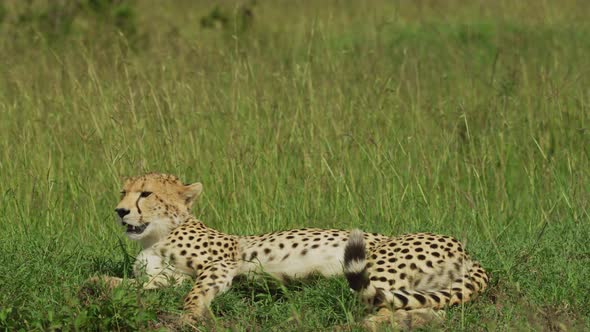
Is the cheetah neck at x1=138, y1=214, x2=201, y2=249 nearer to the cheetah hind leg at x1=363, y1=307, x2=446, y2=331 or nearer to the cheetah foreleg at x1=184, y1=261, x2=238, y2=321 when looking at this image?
the cheetah foreleg at x1=184, y1=261, x2=238, y2=321

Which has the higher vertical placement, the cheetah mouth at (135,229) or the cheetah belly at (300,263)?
the cheetah mouth at (135,229)

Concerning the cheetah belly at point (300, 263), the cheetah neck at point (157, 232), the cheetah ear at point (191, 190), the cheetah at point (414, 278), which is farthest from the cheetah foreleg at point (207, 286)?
the cheetah at point (414, 278)

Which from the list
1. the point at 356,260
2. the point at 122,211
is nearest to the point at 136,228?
the point at 122,211

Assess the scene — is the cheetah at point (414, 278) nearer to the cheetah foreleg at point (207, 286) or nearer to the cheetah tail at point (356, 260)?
the cheetah tail at point (356, 260)

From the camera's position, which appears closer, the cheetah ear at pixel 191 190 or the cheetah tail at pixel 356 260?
the cheetah tail at pixel 356 260

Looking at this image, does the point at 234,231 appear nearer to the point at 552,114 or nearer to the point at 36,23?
the point at 552,114

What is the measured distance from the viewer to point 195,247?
13.3ft

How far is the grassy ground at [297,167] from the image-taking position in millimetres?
3895

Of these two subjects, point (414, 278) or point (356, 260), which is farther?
point (414, 278)

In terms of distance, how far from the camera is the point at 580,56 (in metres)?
8.17

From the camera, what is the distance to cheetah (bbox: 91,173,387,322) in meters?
3.97

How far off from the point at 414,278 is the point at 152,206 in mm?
1103

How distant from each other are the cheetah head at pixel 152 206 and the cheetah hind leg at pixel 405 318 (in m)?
1.04

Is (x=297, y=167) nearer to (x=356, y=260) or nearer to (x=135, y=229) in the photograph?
(x=135, y=229)
